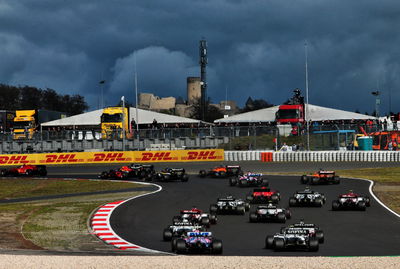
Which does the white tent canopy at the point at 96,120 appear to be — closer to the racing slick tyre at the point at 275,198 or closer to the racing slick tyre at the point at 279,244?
the racing slick tyre at the point at 275,198

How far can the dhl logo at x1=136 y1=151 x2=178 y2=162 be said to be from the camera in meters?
59.6

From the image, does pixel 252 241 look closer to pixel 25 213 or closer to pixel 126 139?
pixel 25 213

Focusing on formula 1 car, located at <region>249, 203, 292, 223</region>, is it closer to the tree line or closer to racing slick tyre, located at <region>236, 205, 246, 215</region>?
racing slick tyre, located at <region>236, 205, 246, 215</region>

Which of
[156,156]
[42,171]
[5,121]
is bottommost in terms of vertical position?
[42,171]

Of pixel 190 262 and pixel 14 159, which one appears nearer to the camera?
pixel 190 262

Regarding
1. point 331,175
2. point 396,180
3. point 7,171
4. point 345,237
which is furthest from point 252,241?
point 7,171

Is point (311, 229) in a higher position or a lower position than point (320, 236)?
higher

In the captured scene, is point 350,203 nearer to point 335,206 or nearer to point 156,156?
point 335,206

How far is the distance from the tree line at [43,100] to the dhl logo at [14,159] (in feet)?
338

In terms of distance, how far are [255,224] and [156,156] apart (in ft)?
120

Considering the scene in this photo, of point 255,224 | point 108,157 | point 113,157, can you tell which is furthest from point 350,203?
point 108,157

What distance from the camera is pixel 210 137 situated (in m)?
61.0

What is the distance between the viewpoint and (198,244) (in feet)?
57.2

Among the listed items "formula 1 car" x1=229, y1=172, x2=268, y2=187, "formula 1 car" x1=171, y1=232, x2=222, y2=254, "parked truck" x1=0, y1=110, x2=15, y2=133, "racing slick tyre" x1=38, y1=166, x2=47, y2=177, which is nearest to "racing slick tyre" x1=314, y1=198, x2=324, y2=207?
"formula 1 car" x1=229, y1=172, x2=268, y2=187
